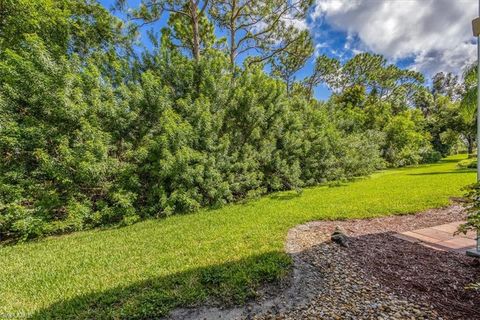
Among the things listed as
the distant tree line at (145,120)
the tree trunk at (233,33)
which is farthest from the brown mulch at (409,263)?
the tree trunk at (233,33)

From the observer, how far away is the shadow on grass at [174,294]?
2.55 m

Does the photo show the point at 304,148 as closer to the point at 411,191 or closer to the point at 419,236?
the point at 411,191

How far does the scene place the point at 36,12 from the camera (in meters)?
8.30

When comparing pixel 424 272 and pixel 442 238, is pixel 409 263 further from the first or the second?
pixel 442 238

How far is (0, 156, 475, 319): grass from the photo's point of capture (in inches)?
108

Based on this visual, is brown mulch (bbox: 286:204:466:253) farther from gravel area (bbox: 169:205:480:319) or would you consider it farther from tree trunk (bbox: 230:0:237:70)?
tree trunk (bbox: 230:0:237:70)

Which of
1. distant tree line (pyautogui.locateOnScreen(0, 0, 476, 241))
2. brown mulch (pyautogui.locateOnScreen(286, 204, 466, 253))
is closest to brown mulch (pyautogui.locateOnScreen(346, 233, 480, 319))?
brown mulch (pyautogui.locateOnScreen(286, 204, 466, 253))

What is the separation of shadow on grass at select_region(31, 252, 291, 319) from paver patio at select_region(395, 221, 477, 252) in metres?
2.78

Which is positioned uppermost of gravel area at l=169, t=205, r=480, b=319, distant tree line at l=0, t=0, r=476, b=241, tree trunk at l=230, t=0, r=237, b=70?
tree trunk at l=230, t=0, r=237, b=70

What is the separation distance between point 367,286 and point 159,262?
315 cm

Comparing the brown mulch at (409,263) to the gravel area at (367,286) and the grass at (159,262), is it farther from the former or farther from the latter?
the grass at (159,262)

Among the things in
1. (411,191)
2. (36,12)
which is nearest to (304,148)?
(411,191)

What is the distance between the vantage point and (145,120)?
25.1ft

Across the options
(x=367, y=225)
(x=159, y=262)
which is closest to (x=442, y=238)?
(x=367, y=225)
